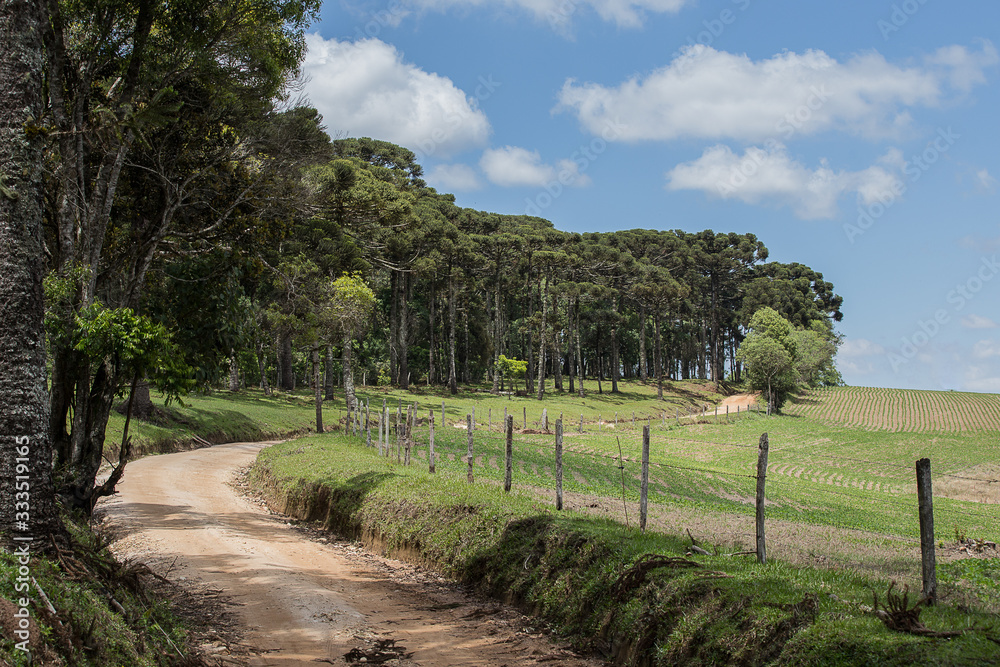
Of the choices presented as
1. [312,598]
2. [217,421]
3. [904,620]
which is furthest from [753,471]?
[904,620]

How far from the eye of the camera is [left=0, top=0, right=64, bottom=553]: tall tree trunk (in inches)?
238

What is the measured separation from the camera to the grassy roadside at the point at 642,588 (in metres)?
5.45

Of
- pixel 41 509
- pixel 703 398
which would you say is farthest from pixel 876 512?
pixel 703 398

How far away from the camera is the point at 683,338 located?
332 ft

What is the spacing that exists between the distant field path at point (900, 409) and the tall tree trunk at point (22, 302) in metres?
63.3

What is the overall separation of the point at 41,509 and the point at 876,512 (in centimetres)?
2402

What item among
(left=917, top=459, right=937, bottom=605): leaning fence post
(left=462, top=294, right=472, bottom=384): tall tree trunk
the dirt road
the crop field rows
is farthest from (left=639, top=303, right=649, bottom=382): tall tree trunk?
(left=917, top=459, right=937, bottom=605): leaning fence post

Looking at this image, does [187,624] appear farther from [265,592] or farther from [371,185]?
[371,185]

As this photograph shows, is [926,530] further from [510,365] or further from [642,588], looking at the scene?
[510,365]

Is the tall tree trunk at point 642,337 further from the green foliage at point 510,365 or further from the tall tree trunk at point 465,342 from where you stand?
the tall tree trunk at point 465,342

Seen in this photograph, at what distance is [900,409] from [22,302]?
8329 centimetres

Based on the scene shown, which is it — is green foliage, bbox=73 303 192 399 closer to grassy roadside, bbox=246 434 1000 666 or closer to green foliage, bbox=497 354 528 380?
grassy roadside, bbox=246 434 1000 666

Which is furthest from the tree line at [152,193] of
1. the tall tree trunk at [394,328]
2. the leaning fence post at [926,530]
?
the tall tree trunk at [394,328]

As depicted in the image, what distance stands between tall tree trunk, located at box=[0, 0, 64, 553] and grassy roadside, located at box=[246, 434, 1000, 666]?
5367mm
